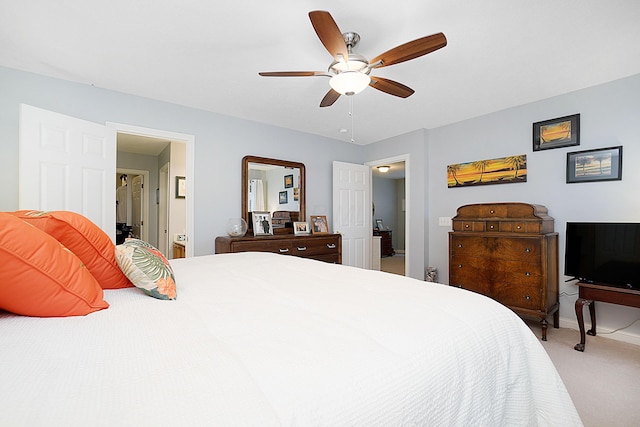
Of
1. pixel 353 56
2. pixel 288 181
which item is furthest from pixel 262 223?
pixel 353 56

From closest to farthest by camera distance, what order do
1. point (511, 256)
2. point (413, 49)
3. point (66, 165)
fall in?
point (413, 49), point (66, 165), point (511, 256)

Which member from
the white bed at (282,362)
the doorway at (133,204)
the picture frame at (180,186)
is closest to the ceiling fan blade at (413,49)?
the white bed at (282,362)

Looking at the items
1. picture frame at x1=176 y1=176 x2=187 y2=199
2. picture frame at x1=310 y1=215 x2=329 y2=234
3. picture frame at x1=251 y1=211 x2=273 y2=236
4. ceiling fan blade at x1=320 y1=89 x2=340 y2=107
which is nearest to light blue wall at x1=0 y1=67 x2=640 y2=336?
picture frame at x1=310 y1=215 x2=329 y2=234

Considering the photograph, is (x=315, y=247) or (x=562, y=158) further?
(x=315, y=247)

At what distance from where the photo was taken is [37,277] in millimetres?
825

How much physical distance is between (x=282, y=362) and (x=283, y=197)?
3507 millimetres

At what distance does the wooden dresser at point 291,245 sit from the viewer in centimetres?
329

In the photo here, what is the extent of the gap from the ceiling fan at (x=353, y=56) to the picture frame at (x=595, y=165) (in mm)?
2043

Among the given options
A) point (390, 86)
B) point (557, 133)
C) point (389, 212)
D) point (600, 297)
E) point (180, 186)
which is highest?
point (390, 86)

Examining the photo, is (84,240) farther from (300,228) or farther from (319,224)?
(319,224)

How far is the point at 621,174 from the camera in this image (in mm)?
2650

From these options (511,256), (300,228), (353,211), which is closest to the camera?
(511,256)

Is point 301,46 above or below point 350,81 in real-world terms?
above

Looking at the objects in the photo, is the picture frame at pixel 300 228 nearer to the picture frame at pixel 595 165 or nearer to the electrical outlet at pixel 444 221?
the electrical outlet at pixel 444 221
